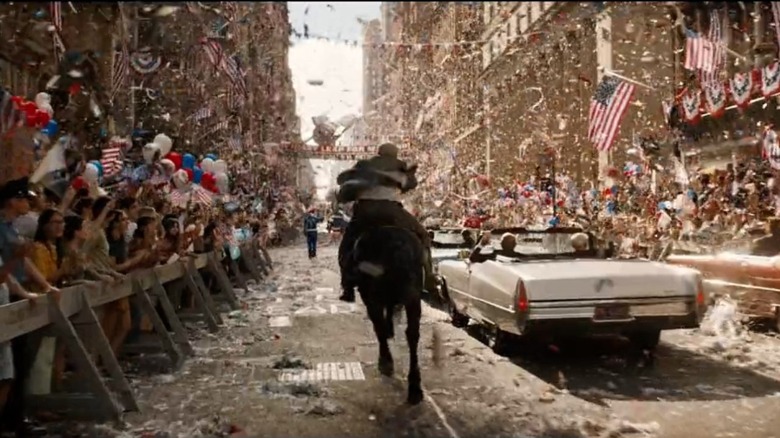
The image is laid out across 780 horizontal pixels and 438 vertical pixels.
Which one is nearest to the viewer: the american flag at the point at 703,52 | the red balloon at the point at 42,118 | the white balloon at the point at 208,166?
the red balloon at the point at 42,118

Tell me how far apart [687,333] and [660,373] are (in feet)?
11.6

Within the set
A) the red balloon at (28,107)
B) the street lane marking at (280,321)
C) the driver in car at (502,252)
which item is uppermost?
the red balloon at (28,107)

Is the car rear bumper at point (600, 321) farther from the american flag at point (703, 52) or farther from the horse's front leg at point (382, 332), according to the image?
the american flag at point (703, 52)

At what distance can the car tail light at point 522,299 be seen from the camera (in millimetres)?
8992

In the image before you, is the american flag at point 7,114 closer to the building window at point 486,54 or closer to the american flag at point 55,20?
the american flag at point 55,20

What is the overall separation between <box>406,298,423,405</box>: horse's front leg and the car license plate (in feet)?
6.36

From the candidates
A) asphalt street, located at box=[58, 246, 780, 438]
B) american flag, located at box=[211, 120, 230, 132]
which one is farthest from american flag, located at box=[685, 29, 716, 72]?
american flag, located at box=[211, 120, 230, 132]

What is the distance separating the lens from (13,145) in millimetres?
9758

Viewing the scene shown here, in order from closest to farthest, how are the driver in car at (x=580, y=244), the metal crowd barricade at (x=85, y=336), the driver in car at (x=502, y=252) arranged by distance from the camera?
the metal crowd barricade at (x=85, y=336)
the driver in car at (x=502, y=252)
the driver in car at (x=580, y=244)

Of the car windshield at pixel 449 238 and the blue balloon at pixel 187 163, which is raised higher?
the blue balloon at pixel 187 163

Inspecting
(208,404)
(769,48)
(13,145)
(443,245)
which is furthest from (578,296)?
(769,48)

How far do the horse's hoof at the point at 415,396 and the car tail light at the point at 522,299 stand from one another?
5.91ft

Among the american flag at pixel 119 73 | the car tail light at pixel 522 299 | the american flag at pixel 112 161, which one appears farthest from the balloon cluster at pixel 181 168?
the car tail light at pixel 522 299

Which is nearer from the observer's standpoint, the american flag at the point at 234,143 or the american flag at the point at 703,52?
the american flag at the point at 703,52
